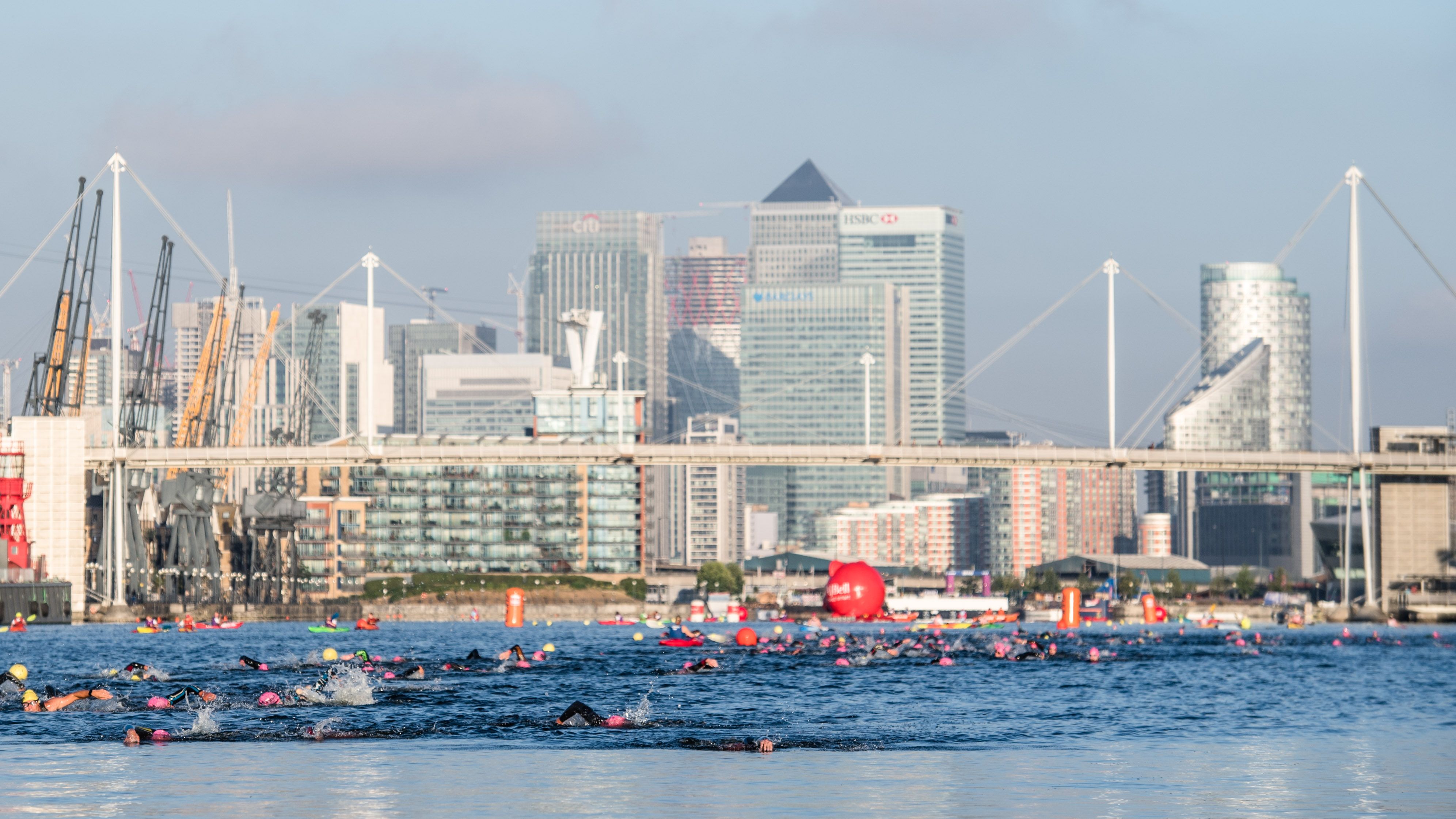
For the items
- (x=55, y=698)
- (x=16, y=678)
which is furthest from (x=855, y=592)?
(x=55, y=698)

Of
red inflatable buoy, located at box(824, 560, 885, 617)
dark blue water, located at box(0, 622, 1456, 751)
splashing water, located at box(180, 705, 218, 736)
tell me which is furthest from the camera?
red inflatable buoy, located at box(824, 560, 885, 617)

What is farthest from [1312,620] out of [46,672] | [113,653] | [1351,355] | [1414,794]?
[1414,794]

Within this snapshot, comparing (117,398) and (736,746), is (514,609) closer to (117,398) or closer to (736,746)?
(117,398)

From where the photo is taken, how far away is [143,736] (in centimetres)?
4431

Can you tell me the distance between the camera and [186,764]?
3881cm

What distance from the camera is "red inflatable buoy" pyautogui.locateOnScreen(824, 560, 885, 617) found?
150375 millimetres

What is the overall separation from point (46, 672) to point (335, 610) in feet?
390

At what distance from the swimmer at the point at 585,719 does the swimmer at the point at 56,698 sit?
14.8 metres

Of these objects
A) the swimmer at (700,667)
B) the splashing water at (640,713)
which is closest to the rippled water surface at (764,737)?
the splashing water at (640,713)

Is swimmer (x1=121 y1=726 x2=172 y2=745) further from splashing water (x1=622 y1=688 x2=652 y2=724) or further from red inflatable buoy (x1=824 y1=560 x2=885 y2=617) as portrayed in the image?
red inflatable buoy (x1=824 y1=560 x2=885 y2=617)

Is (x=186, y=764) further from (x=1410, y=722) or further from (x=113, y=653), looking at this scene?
(x=113, y=653)

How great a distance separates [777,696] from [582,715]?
50.6 feet

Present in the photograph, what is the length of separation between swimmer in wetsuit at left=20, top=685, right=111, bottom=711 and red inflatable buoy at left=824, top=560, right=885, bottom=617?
9608 centimetres

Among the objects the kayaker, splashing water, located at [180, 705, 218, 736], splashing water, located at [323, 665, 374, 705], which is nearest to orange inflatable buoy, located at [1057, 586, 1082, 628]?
the kayaker
